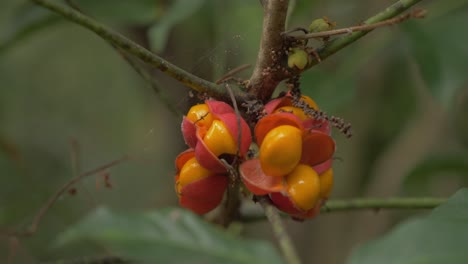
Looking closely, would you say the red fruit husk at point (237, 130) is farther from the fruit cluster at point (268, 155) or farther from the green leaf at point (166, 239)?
the green leaf at point (166, 239)

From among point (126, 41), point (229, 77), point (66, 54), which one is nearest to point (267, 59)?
point (229, 77)

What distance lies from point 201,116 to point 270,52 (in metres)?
0.14

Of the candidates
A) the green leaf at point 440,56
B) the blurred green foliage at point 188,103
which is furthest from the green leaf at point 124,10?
the green leaf at point 440,56

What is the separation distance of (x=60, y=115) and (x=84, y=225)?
3.06 meters

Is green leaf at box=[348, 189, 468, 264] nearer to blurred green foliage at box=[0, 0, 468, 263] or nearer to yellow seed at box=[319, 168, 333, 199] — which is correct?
yellow seed at box=[319, 168, 333, 199]

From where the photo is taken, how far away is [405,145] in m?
2.45

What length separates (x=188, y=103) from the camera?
46.9 inches

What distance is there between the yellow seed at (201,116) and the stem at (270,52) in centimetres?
9

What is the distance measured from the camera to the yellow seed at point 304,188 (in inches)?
37.8

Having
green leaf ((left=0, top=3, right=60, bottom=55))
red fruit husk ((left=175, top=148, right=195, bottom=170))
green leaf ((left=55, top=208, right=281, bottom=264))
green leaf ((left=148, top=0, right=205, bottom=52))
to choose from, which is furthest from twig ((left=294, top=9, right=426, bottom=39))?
green leaf ((left=0, top=3, right=60, bottom=55))

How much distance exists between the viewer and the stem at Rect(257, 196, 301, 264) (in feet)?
2.47

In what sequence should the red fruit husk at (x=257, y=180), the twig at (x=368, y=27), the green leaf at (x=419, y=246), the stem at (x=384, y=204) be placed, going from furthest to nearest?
1. the stem at (x=384, y=204)
2. the red fruit husk at (x=257, y=180)
3. the twig at (x=368, y=27)
4. the green leaf at (x=419, y=246)

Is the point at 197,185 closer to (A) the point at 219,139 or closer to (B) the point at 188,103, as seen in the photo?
(A) the point at 219,139

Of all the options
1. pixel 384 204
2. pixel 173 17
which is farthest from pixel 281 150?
pixel 173 17
